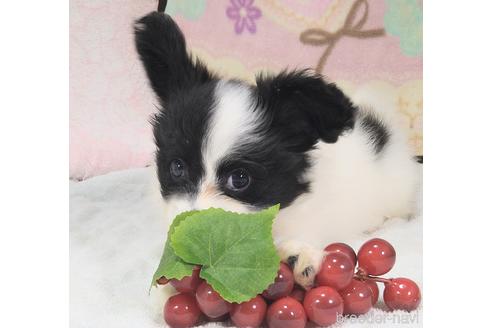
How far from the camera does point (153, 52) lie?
2.40 m

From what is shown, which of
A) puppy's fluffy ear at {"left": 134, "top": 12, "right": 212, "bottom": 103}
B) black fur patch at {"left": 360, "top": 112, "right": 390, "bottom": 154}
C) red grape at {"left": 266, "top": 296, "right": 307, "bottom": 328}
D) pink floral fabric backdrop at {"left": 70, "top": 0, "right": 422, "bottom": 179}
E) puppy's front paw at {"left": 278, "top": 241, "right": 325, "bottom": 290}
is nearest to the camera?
red grape at {"left": 266, "top": 296, "right": 307, "bottom": 328}

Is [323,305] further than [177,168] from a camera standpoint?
No

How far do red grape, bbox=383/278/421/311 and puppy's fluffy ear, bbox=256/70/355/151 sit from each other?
50cm

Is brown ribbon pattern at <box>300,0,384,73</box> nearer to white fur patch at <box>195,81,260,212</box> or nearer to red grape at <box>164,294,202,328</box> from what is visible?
white fur patch at <box>195,81,260,212</box>

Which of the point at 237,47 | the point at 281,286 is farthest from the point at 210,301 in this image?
the point at 237,47

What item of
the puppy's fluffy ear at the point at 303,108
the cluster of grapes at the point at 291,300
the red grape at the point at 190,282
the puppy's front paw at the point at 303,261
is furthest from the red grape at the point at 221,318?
the puppy's fluffy ear at the point at 303,108

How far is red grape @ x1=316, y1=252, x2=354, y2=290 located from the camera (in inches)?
80.3

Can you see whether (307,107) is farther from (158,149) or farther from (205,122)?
(158,149)

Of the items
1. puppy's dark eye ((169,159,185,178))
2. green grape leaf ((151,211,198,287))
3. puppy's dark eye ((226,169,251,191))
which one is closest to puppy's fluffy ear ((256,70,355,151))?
puppy's dark eye ((226,169,251,191))

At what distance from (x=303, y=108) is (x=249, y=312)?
26.0 inches

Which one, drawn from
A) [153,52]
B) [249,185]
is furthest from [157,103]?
[249,185]

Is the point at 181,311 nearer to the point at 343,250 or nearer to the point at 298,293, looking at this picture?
the point at 298,293

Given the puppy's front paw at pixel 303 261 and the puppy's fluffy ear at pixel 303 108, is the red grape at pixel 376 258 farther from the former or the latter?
the puppy's fluffy ear at pixel 303 108

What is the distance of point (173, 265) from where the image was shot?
2020 millimetres
